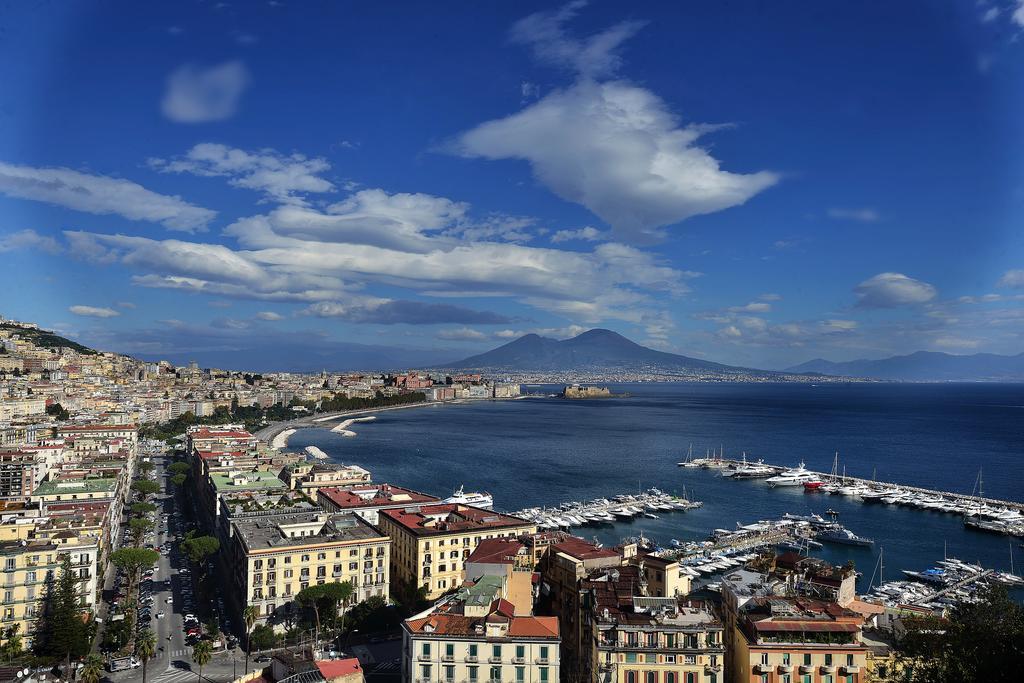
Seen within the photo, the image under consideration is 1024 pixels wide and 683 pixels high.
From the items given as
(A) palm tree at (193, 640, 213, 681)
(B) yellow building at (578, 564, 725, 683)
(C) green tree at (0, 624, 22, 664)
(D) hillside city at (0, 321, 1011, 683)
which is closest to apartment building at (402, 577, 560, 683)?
(D) hillside city at (0, 321, 1011, 683)

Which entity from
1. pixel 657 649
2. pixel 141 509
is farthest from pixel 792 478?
pixel 657 649

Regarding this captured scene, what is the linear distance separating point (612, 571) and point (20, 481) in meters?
33.3

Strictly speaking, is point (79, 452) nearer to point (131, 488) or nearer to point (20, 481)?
point (131, 488)

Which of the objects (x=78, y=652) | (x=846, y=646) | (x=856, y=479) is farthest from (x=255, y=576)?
(x=856, y=479)

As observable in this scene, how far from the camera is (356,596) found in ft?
74.6

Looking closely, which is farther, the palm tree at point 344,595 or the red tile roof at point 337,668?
the palm tree at point 344,595

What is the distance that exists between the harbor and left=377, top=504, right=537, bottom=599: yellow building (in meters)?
31.8

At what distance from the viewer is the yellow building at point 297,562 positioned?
21656mm

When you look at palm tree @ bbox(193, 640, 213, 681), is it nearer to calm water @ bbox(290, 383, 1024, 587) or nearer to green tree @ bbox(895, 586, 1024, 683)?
green tree @ bbox(895, 586, 1024, 683)

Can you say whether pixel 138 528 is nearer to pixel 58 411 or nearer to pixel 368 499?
pixel 368 499

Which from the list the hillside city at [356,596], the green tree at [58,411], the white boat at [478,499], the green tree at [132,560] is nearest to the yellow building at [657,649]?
the hillside city at [356,596]

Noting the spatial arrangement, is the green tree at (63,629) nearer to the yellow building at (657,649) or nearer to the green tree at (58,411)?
the yellow building at (657,649)

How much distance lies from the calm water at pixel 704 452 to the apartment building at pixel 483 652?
26.3 m

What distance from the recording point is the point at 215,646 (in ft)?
67.6
